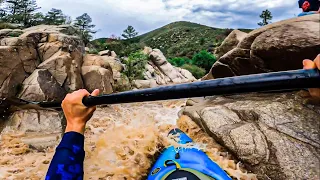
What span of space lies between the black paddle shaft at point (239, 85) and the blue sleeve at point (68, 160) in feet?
0.68

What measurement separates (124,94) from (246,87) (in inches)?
13.8

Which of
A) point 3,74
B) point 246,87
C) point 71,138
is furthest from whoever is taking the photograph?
point 3,74

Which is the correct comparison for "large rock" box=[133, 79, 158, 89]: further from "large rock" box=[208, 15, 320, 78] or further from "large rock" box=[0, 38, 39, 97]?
"large rock" box=[208, 15, 320, 78]

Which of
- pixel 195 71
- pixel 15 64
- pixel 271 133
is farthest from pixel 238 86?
pixel 195 71

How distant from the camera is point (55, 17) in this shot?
35.2ft

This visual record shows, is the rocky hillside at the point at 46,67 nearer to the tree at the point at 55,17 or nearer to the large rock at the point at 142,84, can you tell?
the large rock at the point at 142,84

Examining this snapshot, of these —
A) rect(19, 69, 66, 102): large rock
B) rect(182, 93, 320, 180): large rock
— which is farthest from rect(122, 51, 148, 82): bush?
rect(182, 93, 320, 180): large rock

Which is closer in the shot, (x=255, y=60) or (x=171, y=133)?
(x=171, y=133)

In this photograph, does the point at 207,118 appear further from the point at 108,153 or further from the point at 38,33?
the point at 38,33

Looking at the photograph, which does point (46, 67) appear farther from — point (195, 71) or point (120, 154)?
point (195, 71)

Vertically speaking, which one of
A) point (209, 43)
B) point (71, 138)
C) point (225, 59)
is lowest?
point (209, 43)

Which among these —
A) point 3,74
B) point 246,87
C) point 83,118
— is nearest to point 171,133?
point 83,118

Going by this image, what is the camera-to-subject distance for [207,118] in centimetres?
272

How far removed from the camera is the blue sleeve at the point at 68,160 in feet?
2.43
